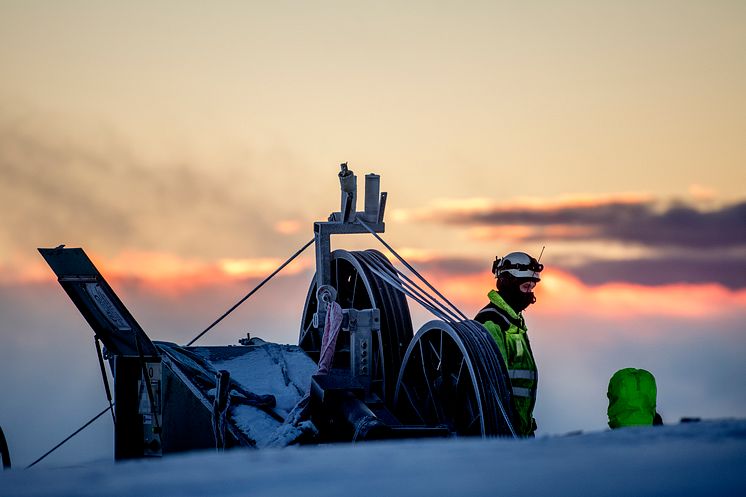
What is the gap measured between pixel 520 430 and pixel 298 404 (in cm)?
199

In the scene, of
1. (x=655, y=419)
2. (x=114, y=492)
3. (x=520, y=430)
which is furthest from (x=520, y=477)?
(x=520, y=430)

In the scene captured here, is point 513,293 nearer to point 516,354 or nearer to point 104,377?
point 516,354

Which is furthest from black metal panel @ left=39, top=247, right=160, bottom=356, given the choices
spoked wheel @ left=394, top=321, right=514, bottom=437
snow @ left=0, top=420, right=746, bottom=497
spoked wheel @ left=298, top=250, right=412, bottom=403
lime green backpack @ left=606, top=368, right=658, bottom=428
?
snow @ left=0, top=420, right=746, bottom=497

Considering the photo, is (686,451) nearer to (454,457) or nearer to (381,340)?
(454,457)

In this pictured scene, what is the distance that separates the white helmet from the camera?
10.9m

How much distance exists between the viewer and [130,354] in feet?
42.0

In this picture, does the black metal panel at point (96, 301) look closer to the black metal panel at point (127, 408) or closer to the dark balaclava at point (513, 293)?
the black metal panel at point (127, 408)

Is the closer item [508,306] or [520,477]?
[520,477]

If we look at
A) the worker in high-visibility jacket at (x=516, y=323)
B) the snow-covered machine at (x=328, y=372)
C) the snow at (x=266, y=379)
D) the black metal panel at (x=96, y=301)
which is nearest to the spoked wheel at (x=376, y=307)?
the snow-covered machine at (x=328, y=372)

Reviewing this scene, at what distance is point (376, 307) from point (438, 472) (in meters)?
8.91

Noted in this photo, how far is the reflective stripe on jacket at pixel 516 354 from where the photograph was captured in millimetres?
10523

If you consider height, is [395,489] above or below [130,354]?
below

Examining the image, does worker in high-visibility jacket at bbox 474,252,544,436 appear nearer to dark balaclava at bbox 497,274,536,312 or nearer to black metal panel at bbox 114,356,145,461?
dark balaclava at bbox 497,274,536,312

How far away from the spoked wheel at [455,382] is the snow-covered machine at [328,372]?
0.01m
